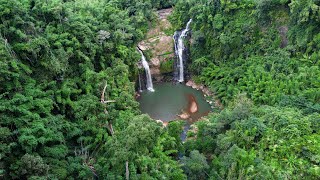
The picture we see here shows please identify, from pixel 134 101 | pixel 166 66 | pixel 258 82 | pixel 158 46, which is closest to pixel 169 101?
pixel 166 66

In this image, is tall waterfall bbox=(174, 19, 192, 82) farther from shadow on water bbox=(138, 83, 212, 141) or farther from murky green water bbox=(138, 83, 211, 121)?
murky green water bbox=(138, 83, 211, 121)

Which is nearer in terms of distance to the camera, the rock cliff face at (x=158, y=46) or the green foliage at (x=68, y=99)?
the green foliage at (x=68, y=99)

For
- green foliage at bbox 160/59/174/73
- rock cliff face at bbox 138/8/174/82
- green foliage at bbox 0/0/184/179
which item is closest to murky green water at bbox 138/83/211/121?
green foliage at bbox 160/59/174/73

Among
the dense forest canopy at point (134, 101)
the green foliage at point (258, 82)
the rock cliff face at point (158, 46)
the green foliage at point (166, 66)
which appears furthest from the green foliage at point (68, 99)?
the green foliage at point (166, 66)

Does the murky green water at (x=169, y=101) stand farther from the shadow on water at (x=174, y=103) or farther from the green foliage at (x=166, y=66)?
the green foliage at (x=166, y=66)

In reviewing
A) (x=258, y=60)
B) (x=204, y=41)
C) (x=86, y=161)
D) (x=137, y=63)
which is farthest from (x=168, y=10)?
(x=86, y=161)
